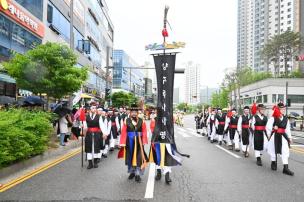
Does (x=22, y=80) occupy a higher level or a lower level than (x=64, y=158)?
higher

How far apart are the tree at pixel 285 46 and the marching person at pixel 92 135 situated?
73.4m

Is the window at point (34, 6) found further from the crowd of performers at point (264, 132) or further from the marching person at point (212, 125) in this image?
the crowd of performers at point (264, 132)

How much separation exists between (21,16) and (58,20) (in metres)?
10.5

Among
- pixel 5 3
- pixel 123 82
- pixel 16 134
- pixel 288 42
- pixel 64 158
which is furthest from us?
pixel 123 82

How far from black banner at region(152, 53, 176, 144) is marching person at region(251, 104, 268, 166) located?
12.4 feet

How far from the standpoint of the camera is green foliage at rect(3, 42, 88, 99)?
58.9 ft

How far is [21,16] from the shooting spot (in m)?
25.5

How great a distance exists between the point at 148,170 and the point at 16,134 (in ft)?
11.7

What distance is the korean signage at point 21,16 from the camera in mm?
22500

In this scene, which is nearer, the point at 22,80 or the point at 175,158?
the point at 175,158

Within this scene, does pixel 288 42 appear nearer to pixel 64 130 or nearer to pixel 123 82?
pixel 123 82

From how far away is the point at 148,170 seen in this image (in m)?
9.85

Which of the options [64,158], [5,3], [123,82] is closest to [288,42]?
[123,82]

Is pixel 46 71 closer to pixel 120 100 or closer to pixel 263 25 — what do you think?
pixel 120 100
